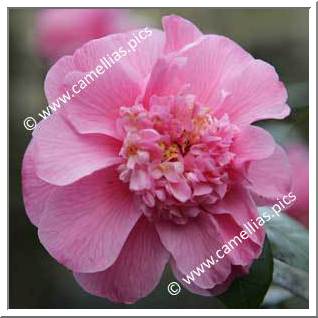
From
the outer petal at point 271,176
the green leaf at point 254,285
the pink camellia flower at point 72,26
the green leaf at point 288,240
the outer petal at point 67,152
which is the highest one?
the pink camellia flower at point 72,26

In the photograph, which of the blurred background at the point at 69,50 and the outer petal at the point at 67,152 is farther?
the blurred background at the point at 69,50

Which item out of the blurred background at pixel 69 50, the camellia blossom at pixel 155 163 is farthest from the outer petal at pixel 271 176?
the blurred background at pixel 69 50

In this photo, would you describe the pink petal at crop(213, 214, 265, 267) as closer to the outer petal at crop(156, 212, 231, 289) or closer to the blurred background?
the outer petal at crop(156, 212, 231, 289)

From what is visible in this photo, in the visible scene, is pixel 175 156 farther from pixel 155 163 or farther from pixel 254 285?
pixel 254 285

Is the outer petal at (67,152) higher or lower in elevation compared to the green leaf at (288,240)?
higher

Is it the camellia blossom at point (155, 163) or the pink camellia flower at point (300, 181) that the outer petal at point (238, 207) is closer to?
the camellia blossom at point (155, 163)

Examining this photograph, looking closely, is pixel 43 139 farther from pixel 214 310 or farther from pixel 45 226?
pixel 214 310

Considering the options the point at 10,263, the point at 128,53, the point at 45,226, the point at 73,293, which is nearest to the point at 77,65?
the point at 128,53
